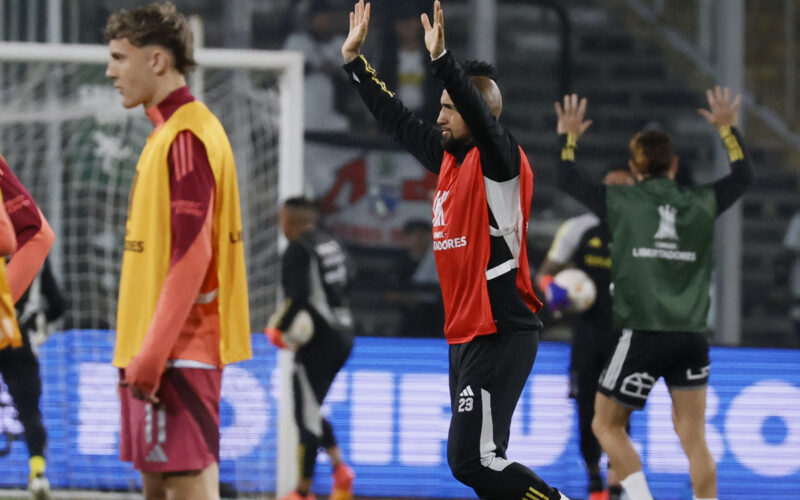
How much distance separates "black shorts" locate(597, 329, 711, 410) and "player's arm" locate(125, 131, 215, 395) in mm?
2695

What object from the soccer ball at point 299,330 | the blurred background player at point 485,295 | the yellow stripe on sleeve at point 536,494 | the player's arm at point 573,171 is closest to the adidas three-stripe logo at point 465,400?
the blurred background player at point 485,295

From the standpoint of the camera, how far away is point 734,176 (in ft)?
19.6

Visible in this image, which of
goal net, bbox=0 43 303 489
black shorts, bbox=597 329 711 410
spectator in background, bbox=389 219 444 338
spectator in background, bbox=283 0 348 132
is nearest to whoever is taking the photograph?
black shorts, bbox=597 329 711 410

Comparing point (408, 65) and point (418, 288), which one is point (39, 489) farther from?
point (408, 65)

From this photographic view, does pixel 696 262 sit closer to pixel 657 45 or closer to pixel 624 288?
pixel 624 288

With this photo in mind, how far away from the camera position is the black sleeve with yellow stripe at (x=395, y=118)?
4.52 meters

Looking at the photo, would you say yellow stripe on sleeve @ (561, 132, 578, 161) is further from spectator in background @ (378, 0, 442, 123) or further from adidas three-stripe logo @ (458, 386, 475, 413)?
spectator in background @ (378, 0, 442, 123)

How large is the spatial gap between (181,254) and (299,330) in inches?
138

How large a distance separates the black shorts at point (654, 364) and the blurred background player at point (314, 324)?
2045 mm

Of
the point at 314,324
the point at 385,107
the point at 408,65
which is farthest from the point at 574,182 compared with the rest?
the point at 408,65

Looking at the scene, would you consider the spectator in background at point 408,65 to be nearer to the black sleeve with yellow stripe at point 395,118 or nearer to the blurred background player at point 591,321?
the blurred background player at point 591,321

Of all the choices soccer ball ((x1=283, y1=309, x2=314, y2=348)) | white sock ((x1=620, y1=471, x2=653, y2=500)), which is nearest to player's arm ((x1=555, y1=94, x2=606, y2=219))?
white sock ((x1=620, y1=471, x2=653, y2=500))

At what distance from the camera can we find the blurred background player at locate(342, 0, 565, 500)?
418cm

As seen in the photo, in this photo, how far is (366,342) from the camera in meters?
7.96
